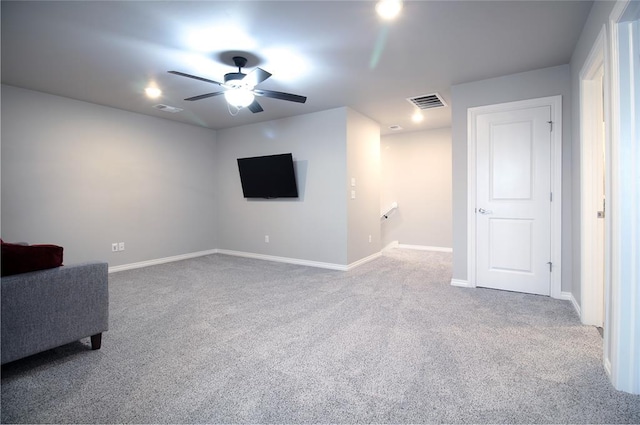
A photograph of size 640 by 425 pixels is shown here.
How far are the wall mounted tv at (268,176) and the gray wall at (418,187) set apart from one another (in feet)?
9.23

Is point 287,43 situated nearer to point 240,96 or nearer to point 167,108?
point 240,96

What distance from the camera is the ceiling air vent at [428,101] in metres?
4.40

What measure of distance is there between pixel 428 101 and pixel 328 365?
400 cm

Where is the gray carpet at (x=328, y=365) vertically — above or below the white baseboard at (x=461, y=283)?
below

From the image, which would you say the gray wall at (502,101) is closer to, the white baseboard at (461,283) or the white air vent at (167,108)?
the white baseboard at (461,283)

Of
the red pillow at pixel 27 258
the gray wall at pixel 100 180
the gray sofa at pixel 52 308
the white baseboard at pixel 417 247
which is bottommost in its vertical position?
the white baseboard at pixel 417 247

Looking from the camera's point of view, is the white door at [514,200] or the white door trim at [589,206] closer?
the white door trim at [589,206]

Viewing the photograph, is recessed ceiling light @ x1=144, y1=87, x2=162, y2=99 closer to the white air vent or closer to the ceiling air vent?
the white air vent

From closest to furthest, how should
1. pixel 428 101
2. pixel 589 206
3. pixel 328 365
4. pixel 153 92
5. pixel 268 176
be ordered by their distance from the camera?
pixel 328 365 → pixel 589 206 → pixel 153 92 → pixel 428 101 → pixel 268 176

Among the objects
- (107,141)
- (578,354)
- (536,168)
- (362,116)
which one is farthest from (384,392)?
(107,141)

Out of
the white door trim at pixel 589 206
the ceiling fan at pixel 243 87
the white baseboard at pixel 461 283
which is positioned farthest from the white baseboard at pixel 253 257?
the white door trim at pixel 589 206

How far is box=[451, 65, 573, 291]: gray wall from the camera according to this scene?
3344 mm

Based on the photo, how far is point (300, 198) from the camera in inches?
212

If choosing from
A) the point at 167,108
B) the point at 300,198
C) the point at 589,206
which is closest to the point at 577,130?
the point at 589,206
